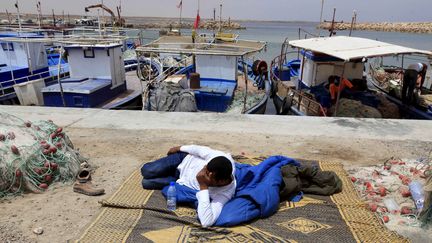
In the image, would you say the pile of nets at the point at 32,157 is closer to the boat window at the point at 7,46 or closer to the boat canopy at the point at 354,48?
the boat canopy at the point at 354,48

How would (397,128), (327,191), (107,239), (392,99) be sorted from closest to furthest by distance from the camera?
1. (107,239)
2. (327,191)
3. (397,128)
4. (392,99)

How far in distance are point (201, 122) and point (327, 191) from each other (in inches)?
145

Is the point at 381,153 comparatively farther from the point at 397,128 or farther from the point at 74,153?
the point at 74,153

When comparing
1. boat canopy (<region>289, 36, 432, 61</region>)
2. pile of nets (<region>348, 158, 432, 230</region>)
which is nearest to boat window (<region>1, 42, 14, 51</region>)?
boat canopy (<region>289, 36, 432, 61</region>)

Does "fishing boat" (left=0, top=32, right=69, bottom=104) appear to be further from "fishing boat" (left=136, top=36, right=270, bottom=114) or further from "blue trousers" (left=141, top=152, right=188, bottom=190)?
"blue trousers" (left=141, top=152, right=188, bottom=190)

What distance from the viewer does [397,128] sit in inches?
275

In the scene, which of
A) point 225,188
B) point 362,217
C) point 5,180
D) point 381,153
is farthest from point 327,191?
point 5,180

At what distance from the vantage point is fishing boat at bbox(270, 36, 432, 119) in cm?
774

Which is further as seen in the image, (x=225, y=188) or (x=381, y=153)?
(x=381, y=153)

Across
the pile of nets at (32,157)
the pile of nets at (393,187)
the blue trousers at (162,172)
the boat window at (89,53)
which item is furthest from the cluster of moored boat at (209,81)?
the blue trousers at (162,172)

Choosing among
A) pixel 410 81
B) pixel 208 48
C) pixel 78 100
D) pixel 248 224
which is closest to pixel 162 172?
pixel 248 224

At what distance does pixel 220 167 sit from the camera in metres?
3.34

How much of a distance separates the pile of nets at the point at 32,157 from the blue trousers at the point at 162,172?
117 cm

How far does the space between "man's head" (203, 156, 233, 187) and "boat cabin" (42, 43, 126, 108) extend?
22.7 ft
